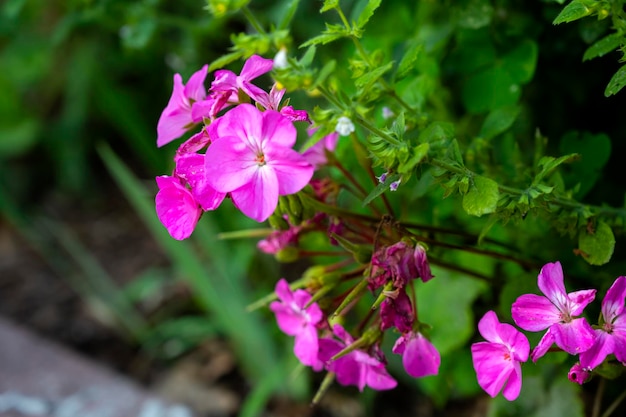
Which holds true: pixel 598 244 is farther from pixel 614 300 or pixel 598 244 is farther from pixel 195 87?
pixel 195 87

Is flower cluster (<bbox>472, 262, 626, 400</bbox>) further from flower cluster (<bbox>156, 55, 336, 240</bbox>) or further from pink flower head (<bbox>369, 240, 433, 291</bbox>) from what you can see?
flower cluster (<bbox>156, 55, 336, 240</bbox>)

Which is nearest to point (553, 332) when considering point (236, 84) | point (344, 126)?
point (344, 126)

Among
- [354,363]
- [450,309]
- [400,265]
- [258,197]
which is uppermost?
[258,197]

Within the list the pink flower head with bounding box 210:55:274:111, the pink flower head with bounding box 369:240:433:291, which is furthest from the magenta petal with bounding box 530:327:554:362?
the pink flower head with bounding box 210:55:274:111

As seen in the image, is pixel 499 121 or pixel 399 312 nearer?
pixel 399 312

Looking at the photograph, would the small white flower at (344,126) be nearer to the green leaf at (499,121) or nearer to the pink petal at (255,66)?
the pink petal at (255,66)

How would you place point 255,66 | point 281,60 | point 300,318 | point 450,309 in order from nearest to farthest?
point 281,60 < point 255,66 < point 300,318 < point 450,309
